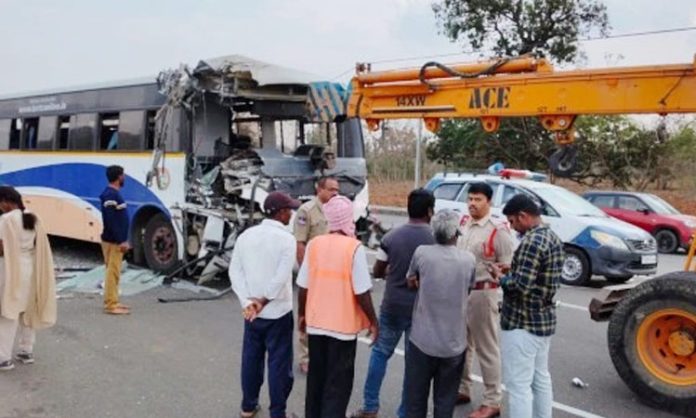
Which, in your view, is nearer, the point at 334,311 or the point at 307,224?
the point at 334,311

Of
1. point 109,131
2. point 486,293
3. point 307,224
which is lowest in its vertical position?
point 486,293

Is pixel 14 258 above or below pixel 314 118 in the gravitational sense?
below

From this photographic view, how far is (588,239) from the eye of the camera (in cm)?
1032

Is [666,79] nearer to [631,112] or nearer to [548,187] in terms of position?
[631,112]

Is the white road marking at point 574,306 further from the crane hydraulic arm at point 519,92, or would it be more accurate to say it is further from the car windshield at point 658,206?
the car windshield at point 658,206

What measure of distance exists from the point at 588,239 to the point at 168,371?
23.1 ft

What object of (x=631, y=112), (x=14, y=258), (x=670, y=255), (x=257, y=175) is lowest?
(x=670, y=255)

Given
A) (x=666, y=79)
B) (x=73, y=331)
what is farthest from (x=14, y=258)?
(x=666, y=79)

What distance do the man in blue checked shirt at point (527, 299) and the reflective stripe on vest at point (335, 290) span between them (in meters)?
0.93

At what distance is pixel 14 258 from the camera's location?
5590mm

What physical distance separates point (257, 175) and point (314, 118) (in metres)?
1.49

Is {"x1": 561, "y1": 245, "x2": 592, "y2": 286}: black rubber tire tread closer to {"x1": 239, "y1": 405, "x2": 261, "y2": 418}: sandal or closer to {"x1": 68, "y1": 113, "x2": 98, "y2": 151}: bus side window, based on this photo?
{"x1": 239, "y1": 405, "x2": 261, "y2": 418}: sandal

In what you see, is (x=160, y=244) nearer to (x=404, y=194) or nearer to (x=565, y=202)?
(x=565, y=202)

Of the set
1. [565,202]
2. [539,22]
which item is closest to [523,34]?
[539,22]
